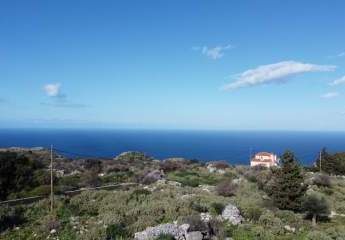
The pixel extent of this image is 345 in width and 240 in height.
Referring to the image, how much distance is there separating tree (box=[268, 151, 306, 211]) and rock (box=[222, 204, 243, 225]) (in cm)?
423

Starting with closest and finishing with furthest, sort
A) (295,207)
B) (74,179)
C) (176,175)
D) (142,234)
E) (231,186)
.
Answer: (142,234)
(295,207)
(231,186)
(74,179)
(176,175)

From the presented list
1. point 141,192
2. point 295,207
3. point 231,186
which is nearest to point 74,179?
point 141,192

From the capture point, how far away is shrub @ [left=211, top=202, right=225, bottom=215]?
63.9 feet

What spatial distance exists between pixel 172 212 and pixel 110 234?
13.4 ft

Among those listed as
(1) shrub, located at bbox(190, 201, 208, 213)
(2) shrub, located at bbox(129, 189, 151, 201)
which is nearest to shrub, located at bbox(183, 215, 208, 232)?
(1) shrub, located at bbox(190, 201, 208, 213)

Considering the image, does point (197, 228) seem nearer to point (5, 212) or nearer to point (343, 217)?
point (5, 212)

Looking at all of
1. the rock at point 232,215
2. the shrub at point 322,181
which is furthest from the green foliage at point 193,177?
the rock at point 232,215

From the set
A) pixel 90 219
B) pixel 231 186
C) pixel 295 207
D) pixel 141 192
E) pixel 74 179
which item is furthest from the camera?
pixel 74 179

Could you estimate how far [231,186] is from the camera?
27734mm

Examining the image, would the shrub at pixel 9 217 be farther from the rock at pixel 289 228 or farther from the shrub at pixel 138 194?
the rock at pixel 289 228

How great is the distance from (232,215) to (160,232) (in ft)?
15.1

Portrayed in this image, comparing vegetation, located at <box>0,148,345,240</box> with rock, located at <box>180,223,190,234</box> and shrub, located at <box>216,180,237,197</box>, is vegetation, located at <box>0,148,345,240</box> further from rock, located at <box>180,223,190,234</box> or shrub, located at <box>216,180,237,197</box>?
rock, located at <box>180,223,190,234</box>

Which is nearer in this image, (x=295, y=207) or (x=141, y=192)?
(x=295, y=207)

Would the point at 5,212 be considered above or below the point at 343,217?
above
